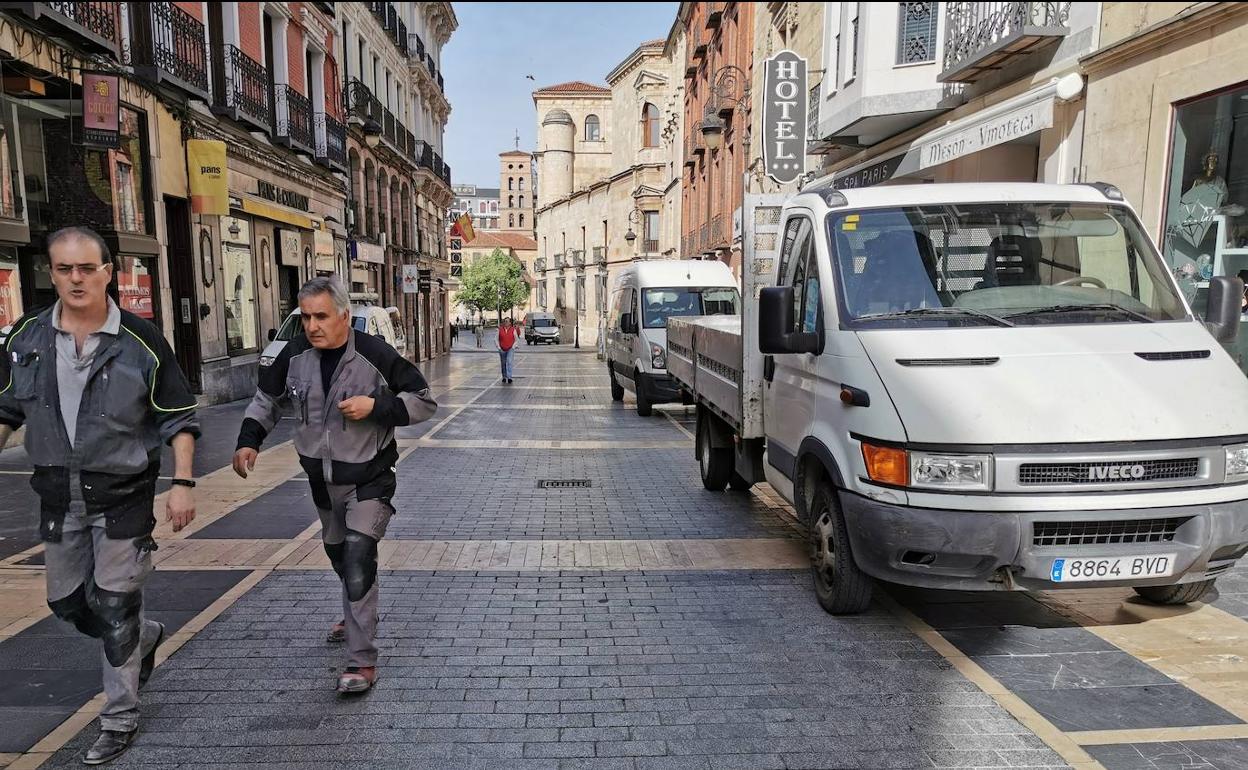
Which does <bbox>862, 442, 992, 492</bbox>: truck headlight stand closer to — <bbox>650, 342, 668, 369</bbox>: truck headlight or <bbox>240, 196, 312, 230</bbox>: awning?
<bbox>650, 342, 668, 369</bbox>: truck headlight

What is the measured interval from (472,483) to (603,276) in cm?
4960

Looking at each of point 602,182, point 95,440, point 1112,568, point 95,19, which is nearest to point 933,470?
point 1112,568

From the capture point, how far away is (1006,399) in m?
3.52

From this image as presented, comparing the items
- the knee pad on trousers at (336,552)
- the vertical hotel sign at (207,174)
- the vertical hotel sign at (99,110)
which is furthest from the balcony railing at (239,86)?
the knee pad on trousers at (336,552)

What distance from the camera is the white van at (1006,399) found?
3504mm

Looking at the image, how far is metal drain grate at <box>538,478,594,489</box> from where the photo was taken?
804cm

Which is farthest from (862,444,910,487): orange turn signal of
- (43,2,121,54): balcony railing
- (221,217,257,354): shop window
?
(221,217,257,354): shop window

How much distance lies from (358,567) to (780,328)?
2505mm

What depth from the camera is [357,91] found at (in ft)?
80.6

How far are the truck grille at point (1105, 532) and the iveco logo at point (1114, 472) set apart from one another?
208mm

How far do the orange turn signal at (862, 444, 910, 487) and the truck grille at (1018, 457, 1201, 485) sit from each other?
491 millimetres

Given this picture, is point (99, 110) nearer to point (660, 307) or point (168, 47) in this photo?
point (168, 47)

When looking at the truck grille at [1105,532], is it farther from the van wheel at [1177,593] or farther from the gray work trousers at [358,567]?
the gray work trousers at [358,567]

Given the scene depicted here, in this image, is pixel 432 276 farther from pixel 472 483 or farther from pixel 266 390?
pixel 266 390
